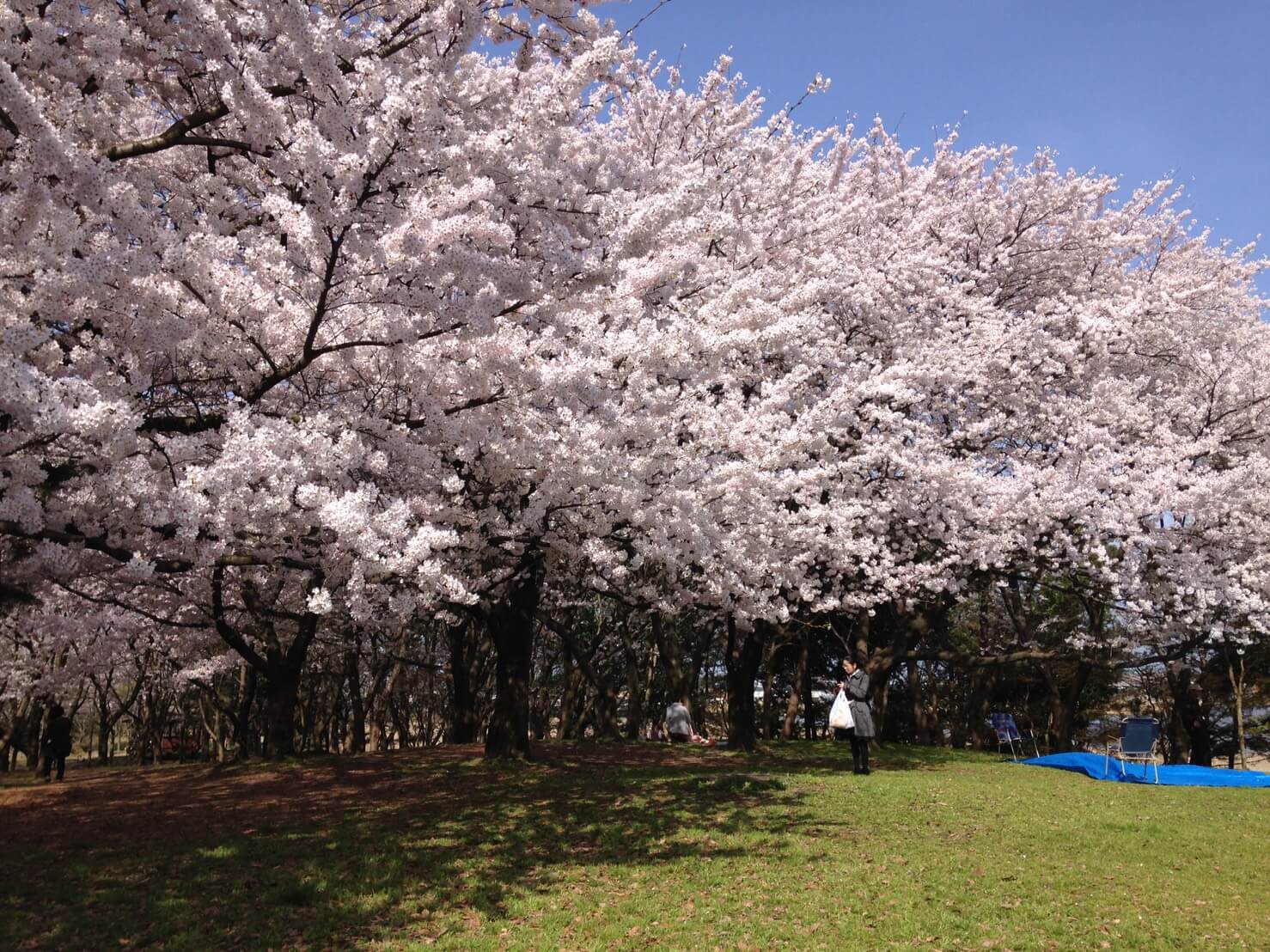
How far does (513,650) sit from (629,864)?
635 cm

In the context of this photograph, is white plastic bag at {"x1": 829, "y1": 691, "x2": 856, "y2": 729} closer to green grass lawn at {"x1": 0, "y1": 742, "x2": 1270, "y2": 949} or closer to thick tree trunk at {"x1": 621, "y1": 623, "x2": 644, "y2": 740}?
green grass lawn at {"x1": 0, "y1": 742, "x2": 1270, "y2": 949}

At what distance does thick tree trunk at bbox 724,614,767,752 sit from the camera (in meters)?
17.0

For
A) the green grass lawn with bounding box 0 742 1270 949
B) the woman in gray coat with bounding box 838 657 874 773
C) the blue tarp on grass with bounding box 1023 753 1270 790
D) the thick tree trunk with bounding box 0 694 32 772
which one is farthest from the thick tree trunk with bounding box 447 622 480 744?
the blue tarp on grass with bounding box 1023 753 1270 790

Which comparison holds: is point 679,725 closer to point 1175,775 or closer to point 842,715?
point 842,715

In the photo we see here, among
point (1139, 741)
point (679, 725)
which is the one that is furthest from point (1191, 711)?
point (679, 725)

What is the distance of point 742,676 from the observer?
17359mm

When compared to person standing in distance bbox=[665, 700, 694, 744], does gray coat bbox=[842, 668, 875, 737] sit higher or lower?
higher

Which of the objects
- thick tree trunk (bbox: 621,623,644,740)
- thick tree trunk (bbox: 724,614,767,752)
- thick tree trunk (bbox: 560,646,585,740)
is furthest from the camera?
thick tree trunk (bbox: 560,646,585,740)

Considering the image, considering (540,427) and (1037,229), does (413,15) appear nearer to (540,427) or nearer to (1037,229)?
(540,427)

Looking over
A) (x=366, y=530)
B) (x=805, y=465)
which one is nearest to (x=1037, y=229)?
(x=805, y=465)

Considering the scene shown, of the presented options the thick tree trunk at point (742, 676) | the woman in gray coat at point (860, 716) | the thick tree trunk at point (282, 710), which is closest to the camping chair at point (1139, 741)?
the woman in gray coat at point (860, 716)

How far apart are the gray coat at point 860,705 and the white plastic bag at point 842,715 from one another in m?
0.10

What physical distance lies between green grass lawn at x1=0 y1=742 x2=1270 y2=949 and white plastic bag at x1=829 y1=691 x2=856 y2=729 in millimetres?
1074

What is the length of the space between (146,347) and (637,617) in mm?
21960
